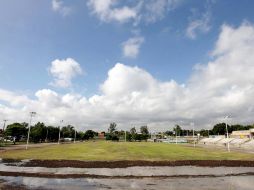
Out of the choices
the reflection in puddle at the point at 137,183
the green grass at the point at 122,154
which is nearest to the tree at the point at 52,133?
the green grass at the point at 122,154

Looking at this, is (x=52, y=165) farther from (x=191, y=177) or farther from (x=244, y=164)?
(x=244, y=164)

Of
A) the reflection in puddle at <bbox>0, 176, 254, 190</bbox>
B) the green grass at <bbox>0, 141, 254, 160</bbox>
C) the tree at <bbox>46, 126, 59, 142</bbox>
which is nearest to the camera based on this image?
the reflection in puddle at <bbox>0, 176, 254, 190</bbox>

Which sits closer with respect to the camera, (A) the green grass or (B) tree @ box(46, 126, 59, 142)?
(A) the green grass

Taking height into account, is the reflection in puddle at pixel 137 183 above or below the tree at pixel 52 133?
below

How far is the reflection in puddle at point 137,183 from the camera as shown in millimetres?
25688

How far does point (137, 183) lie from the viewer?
2777 centimetres

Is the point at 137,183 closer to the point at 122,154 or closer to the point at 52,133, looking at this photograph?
the point at 122,154

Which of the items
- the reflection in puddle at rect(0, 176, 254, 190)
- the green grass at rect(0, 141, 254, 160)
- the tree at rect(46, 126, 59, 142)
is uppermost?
the tree at rect(46, 126, 59, 142)

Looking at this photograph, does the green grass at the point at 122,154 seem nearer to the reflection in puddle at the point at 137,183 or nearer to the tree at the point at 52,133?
the reflection in puddle at the point at 137,183

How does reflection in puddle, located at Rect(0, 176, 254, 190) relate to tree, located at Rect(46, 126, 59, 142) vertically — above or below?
below

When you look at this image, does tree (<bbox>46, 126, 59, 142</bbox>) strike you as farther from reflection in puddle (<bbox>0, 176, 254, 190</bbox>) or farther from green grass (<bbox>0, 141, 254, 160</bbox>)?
reflection in puddle (<bbox>0, 176, 254, 190</bbox>)

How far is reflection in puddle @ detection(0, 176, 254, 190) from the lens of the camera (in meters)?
25.7

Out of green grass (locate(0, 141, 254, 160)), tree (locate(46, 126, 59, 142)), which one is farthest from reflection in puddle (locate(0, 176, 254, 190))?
tree (locate(46, 126, 59, 142))

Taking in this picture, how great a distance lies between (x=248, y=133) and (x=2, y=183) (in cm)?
14284
